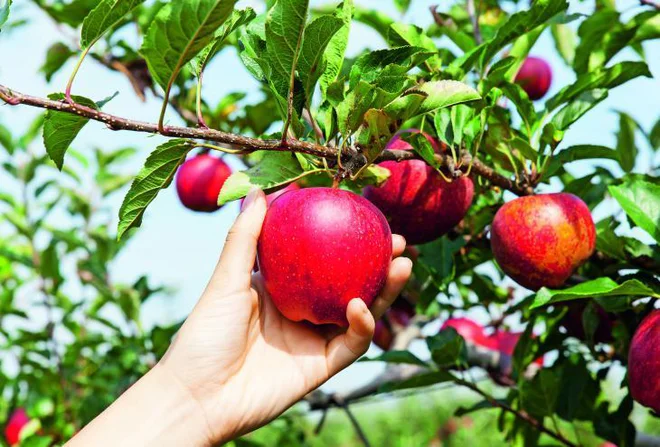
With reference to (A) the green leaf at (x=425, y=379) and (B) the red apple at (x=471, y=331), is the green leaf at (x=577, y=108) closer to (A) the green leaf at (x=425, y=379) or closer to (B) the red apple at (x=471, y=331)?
(A) the green leaf at (x=425, y=379)

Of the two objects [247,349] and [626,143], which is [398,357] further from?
[626,143]

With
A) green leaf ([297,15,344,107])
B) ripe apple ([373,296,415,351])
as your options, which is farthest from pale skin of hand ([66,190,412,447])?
ripe apple ([373,296,415,351])

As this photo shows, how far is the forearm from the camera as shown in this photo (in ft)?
4.46

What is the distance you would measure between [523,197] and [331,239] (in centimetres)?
56

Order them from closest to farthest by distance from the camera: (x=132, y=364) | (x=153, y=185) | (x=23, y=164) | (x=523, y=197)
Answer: (x=153, y=185) → (x=523, y=197) → (x=132, y=364) → (x=23, y=164)

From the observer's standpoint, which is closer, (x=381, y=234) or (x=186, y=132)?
(x=186, y=132)

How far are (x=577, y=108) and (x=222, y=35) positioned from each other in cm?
82

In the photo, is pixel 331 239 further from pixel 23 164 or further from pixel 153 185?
pixel 23 164

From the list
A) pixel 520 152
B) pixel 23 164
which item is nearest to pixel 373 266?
pixel 520 152

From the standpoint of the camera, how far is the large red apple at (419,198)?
1.53 m

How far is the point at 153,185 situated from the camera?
1234 millimetres

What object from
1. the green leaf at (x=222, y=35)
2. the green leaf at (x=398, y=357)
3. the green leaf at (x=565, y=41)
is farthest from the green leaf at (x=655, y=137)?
the green leaf at (x=222, y=35)

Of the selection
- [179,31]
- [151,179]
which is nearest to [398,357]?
[151,179]

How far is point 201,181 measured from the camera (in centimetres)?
256
